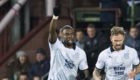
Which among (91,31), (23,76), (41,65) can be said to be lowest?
(23,76)

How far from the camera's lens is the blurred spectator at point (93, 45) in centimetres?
1378

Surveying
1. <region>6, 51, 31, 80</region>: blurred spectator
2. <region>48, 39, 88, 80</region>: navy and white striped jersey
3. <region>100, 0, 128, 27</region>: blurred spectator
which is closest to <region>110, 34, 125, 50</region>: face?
<region>48, 39, 88, 80</region>: navy and white striped jersey

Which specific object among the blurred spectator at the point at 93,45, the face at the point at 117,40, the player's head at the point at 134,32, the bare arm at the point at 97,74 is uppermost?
the face at the point at 117,40

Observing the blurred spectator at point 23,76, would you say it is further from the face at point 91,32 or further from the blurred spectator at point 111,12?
the blurred spectator at point 111,12

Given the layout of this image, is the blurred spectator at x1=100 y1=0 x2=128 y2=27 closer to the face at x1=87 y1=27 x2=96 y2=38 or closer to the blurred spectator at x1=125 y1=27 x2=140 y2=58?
the face at x1=87 y1=27 x2=96 y2=38

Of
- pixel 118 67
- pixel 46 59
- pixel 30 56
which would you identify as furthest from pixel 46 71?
pixel 118 67

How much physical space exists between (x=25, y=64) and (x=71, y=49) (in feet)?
14.1

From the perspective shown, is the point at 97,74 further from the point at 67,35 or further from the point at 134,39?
the point at 134,39

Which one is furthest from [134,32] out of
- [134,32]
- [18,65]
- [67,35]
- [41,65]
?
[67,35]

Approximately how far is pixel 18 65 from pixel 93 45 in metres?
2.09

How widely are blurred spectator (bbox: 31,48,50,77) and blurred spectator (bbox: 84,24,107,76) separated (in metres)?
1.08

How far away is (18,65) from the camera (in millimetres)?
15297

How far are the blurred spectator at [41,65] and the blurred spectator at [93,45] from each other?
1.08 metres

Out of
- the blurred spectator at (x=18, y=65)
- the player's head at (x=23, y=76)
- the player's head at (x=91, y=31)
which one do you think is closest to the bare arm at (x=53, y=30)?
the player's head at (x=91, y=31)
